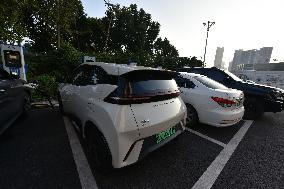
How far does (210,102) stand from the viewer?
4812 mm

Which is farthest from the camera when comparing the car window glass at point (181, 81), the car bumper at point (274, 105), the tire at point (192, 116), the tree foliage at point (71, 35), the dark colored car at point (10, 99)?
the tree foliage at point (71, 35)

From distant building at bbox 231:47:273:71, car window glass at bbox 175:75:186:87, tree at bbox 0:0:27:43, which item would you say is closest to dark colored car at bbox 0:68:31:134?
car window glass at bbox 175:75:186:87

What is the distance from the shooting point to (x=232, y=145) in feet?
14.4

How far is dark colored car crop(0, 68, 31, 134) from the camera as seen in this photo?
380 centimetres

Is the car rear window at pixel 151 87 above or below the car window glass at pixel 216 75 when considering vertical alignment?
above

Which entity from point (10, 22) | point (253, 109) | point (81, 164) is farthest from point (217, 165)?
point (10, 22)

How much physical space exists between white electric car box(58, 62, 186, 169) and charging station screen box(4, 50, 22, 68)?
6.49 m

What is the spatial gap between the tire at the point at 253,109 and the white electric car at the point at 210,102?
1758 mm

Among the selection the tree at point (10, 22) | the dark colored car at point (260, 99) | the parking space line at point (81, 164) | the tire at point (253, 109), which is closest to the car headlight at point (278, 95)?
the dark colored car at point (260, 99)

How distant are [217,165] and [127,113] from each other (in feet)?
6.42

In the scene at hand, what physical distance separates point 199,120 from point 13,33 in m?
9.87

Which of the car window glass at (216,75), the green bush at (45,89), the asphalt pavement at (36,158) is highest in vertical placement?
the car window glass at (216,75)

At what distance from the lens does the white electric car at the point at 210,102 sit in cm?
471

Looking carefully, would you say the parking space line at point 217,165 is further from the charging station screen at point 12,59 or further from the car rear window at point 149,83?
the charging station screen at point 12,59
